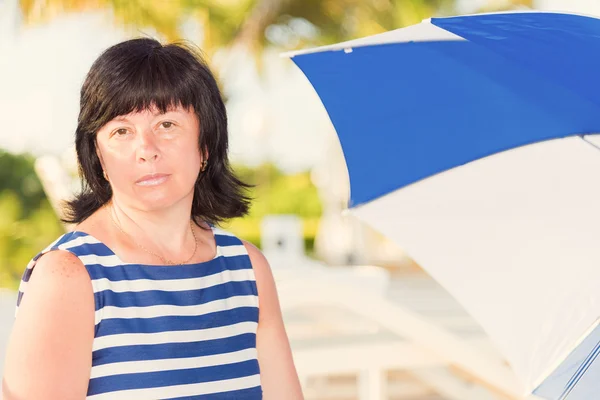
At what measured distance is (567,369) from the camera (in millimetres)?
2207

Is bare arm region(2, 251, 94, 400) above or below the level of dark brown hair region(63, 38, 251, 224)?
below

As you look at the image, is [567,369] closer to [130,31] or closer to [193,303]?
[193,303]

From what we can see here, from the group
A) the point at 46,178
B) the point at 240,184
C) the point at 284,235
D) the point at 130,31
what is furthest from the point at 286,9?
the point at 240,184

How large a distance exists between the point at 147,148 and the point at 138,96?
112mm

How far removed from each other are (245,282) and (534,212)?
783mm

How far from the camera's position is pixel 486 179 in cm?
236

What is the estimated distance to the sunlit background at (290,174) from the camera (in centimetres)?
374

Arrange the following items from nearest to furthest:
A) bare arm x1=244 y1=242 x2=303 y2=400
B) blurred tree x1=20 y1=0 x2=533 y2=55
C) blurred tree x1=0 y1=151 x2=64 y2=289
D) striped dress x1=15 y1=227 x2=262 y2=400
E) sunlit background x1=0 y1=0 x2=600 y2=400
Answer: striped dress x1=15 y1=227 x2=262 y2=400 → bare arm x1=244 y1=242 x2=303 y2=400 → sunlit background x1=0 y1=0 x2=600 y2=400 → blurred tree x1=0 y1=151 x2=64 y2=289 → blurred tree x1=20 y1=0 x2=533 y2=55

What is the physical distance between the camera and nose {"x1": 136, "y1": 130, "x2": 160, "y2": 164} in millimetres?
1801

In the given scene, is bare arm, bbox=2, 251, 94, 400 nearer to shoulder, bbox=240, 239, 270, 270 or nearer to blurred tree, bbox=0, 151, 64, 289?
shoulder, bbox=240, 239, 270, 270

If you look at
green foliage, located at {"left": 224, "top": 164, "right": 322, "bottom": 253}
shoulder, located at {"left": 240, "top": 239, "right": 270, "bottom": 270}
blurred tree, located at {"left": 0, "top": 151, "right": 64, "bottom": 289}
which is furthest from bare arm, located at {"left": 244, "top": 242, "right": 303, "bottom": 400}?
green foliage, located at {"left": 224, "top": 164, "right": 322, "bottom": 253}

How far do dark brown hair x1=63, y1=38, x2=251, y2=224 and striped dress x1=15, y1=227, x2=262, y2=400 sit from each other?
21 cm

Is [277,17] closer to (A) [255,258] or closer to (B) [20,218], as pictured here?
(B) [20,218]

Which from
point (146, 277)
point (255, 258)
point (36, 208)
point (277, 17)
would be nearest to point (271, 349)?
point (255, 258)
